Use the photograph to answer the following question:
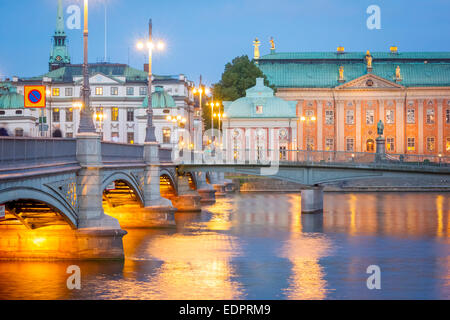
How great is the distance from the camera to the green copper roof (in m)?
130

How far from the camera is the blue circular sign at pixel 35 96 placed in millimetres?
31356

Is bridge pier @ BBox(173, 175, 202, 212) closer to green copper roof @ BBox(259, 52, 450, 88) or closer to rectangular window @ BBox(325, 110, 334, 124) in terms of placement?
green copper roof @ BBox(259, 52, 450, 88)

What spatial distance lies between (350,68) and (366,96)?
5.41m

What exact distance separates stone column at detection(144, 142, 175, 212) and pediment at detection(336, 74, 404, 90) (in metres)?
80.7

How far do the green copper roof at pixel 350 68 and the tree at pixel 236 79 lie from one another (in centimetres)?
1836

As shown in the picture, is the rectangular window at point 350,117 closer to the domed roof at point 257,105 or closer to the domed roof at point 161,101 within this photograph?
the domed roof at point 257,105

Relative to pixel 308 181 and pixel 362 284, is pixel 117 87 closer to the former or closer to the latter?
pixel 308 181

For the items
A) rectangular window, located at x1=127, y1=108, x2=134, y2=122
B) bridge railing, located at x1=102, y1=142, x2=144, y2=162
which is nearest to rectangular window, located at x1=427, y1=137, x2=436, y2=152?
rectangular window, located at x1=127, y1=108, x2=134, y2=122

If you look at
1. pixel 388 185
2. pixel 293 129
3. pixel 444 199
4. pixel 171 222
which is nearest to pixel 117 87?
pixel 293 129

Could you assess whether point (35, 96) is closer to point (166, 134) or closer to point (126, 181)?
point (126, 181)

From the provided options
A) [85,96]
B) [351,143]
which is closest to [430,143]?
[351,143]

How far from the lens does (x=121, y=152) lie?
44.9 m

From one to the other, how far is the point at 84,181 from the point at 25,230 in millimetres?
3352
